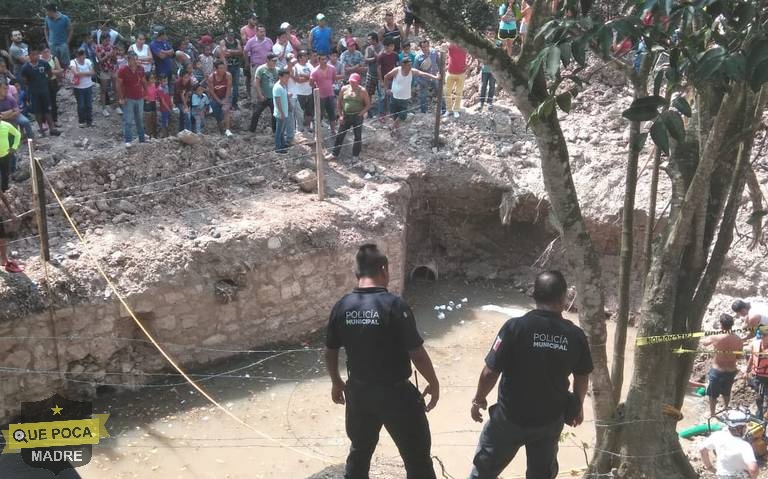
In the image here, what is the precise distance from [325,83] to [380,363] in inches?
356

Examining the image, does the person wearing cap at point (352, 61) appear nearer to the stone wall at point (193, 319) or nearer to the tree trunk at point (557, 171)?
the stone wall at point (193, 319)

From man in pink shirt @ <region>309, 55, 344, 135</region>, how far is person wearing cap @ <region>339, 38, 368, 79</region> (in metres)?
0.91

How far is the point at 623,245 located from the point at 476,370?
5.02 meters

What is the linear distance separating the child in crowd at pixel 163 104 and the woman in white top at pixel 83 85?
1.03 metres

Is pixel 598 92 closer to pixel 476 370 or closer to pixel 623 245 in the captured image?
pixel 476 370

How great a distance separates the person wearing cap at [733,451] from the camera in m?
6.63

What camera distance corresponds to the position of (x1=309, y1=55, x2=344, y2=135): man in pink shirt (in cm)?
1273

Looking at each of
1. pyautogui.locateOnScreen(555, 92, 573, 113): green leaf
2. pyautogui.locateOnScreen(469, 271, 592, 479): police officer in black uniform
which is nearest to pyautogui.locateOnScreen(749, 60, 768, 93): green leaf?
pyautogui.locateOnScreen(555, 92, 573, 113): green leaf

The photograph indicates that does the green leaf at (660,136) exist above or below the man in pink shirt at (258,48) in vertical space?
below

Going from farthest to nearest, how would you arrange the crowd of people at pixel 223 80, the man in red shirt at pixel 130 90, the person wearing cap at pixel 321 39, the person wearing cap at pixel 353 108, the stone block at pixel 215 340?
the person wearing cap at pixel 321 39
the person wearing cap at pixel 353 108
the crowd of people at pixel 223 80
the man in red shirt at pixel 130 90
the stone block at pixel 215 340

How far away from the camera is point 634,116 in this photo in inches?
146

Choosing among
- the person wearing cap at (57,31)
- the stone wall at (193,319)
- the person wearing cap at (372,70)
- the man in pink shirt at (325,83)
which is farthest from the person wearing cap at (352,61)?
the person wearing cap at (57,31)

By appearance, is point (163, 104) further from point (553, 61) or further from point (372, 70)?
point (553, 61)

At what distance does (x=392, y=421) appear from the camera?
4562 mm
